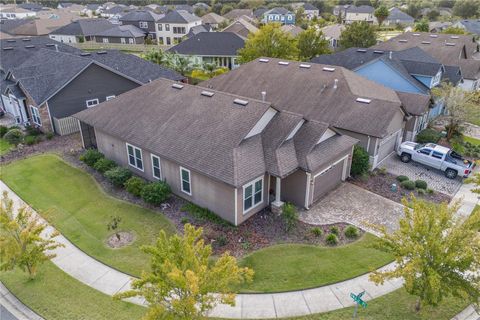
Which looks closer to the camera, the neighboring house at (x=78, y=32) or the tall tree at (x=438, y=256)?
the tall tree at (x=438, y=256)

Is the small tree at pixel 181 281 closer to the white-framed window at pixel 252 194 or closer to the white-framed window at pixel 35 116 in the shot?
the white-framed window at pixel 252 194

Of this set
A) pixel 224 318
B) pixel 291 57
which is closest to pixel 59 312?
pixel 224 318

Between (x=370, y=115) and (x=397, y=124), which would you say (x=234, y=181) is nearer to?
(x=370, y=115)

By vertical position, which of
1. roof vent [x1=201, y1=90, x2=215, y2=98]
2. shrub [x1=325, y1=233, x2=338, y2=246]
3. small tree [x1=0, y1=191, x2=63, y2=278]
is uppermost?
roof vent [x1=201, y1=90, x2=215, y2=98]

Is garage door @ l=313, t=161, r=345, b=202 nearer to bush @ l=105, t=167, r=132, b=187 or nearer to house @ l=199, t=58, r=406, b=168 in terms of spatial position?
house @ l=199, t=58, r=406, b=168

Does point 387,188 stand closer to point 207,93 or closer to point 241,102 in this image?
point 241,102

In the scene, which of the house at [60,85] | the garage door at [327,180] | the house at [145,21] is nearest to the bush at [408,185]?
the garage door at [327,180]

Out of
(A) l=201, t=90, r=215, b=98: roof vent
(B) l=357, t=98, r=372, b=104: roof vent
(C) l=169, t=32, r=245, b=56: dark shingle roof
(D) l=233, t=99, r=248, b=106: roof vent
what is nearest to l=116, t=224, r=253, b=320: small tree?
(D) l=233, t=99, r=248, b=106: roof vent
